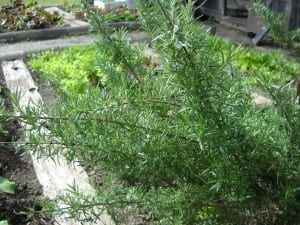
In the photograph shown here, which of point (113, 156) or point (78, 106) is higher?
point (78, 106)

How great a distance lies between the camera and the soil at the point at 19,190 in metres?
2.34

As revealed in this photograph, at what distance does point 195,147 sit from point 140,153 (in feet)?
0.53

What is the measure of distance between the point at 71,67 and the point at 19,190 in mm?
2150

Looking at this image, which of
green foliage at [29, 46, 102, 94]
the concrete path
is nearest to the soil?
green foliage at [29, 46, 102, 94]

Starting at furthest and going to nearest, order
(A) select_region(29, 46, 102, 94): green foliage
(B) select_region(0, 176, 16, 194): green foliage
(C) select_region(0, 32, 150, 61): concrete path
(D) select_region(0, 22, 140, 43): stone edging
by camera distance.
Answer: (D) select_region(0, 22, 140, 43): stone edging < (C) select_region(0, 32, 150, 61): concrete path < (A) select_region(29, 46, 102, 94): green foliage < (B) select_region(0, 176, 16, 194): green foliage

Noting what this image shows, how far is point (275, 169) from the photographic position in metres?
1.32

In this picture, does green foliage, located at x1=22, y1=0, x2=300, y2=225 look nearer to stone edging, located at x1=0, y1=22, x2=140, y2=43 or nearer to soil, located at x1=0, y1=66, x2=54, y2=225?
soil, located at x1=0, y1=66, x2=54, y2=225

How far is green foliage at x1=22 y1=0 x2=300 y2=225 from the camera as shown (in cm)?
120

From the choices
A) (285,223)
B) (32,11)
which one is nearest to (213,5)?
(32,11)

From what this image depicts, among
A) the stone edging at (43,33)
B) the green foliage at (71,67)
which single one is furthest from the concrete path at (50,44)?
the green foliage at (71,67)

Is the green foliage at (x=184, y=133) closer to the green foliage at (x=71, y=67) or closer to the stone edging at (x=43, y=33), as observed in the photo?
the green foliage at (x=71, y=67)

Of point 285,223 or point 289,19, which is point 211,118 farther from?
point 289,19

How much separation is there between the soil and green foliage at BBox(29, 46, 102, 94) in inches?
28.2

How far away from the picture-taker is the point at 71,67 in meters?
4.61
